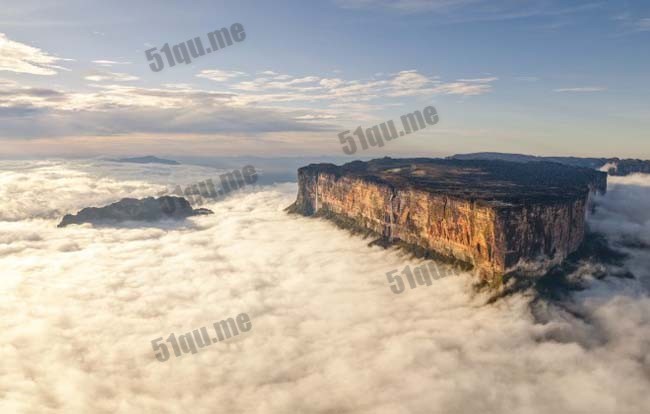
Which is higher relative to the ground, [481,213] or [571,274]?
[481,213]

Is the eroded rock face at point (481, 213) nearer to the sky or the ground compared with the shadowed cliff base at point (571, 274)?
nearer to the sky

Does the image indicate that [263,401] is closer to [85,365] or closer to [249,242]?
[85,365]

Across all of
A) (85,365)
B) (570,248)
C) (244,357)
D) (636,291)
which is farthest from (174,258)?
(636,291)

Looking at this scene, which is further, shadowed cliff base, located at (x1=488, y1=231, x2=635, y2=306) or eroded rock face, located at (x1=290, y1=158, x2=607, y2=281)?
eroded rock face, located at (x1=290, y1=158, x2=607, y2=281)

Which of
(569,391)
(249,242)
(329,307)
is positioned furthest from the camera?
(249,242)

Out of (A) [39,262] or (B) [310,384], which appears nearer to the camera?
(B) [310,384]

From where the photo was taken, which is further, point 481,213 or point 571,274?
point 571,274

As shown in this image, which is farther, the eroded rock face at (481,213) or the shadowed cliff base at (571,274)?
the eroded rock face at (481,213)

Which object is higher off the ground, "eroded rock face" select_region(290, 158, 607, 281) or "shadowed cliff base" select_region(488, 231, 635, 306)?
"eroded rock face" select_region(290, 158, 607, 281)
